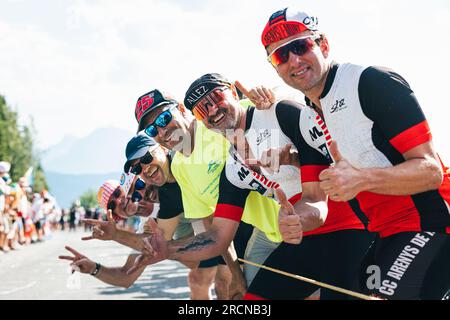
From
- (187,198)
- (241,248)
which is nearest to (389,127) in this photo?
(187,198)

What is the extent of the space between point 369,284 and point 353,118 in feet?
3.18

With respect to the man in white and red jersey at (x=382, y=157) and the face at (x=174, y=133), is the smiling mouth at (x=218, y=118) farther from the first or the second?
the man in white and red jersey at (x=382, y=157)

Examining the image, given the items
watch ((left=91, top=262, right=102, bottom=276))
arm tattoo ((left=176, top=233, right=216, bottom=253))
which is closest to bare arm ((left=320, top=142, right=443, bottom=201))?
arm tattoo ((left=176, top=233, right=216, bottom=253))

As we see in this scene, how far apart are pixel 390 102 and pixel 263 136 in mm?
1423

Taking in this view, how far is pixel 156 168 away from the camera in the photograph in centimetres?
558

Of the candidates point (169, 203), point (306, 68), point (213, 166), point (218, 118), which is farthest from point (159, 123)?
point (306, 68)

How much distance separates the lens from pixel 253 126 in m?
4.44

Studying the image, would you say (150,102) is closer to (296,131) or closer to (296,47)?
(296,131)

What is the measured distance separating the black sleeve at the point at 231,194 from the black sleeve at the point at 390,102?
1550 mm

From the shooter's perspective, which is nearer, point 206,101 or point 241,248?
point 206,101

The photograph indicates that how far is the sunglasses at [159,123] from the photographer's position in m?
5.50

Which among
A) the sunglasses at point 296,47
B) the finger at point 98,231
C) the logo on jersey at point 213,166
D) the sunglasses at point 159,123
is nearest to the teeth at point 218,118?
the logo on jersey at point 213,166

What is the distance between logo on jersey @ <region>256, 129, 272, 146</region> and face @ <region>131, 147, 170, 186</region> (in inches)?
56.8
